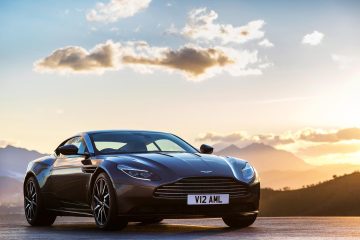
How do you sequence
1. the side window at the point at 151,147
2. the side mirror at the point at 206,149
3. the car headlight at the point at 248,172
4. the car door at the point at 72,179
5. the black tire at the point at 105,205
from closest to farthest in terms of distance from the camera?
the black tire at the point at 105,205
the car headlight at the point at 248,172
the car door at the point at 72,179
the side window at the point at 151,147
the side mirror at the point at 206,149

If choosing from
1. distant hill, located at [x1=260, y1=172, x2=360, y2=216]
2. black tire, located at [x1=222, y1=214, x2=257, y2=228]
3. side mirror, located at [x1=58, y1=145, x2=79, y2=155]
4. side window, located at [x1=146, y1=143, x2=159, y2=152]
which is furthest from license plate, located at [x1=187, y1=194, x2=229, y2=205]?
distant hill, located at [x1=260, y1=172, x2=360, y2=216]

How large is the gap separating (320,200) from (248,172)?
10803 cm

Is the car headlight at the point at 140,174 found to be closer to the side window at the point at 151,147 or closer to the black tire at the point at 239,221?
the side window at the point at 151,147

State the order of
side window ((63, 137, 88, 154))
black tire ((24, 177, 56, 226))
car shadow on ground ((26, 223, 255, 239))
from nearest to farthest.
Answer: car shadow on ground ((26, 223, 255, 239)) → side window ((63, 137, 88, 154)) → black tire ((24, 177, 56, 226))

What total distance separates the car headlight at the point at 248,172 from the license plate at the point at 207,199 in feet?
1.85

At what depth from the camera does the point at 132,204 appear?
1166cm

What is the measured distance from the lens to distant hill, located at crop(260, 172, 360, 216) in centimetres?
10619

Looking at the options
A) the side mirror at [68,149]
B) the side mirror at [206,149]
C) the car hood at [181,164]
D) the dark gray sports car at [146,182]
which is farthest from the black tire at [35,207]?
the side mirror at [206,149]

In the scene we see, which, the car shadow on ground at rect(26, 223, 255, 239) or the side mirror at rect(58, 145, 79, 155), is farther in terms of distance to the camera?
the side mirror at rect(58, 145, 79, 155)

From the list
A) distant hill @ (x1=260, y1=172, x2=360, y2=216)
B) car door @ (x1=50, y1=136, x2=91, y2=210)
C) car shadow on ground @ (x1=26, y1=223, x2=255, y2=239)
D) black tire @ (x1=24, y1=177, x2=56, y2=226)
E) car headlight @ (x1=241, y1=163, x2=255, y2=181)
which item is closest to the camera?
car shadow on ground @ (x1=26, y1=223, x2=255, y2=239)

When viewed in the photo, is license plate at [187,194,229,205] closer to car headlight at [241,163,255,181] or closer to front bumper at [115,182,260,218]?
front bumper at [115,182,260,218]

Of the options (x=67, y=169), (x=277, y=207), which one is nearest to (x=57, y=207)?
(x=67, y=169)

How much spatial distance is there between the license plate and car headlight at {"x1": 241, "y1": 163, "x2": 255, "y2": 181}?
22.2 inches

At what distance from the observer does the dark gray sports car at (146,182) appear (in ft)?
38.4
